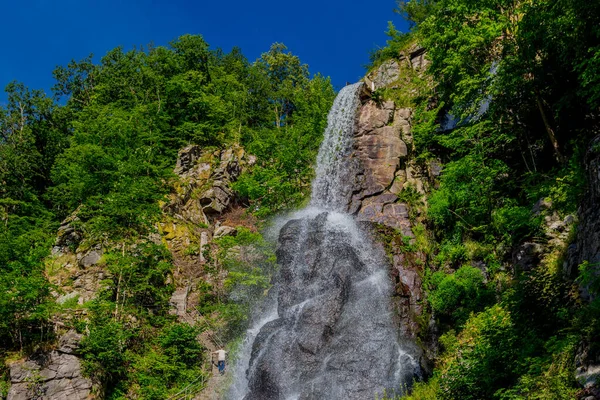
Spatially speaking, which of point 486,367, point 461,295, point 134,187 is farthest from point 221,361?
point 486,367

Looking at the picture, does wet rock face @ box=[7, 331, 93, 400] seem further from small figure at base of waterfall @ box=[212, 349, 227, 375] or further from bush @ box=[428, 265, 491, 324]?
bush @ box=[428, 265, 491, 324]

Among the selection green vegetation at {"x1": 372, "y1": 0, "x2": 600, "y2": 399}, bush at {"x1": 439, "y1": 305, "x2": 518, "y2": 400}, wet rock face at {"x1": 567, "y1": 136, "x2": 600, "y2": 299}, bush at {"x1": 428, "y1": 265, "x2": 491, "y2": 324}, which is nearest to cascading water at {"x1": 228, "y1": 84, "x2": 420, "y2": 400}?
green vegetation at {"x1": 372, "y1": 0, "x2": 600, "y2": 399}

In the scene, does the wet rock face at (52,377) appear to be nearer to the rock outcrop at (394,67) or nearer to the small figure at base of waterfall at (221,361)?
the small figure at base of waterfall at (221,361)

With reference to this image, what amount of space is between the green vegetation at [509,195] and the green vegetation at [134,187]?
8.10 meters

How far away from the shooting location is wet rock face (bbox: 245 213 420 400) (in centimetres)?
1343

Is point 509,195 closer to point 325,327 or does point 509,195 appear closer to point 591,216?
point 591,216

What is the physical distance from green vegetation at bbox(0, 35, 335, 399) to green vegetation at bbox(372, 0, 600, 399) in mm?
8103

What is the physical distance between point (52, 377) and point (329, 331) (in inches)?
361

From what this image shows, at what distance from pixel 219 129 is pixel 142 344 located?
15.0 meters

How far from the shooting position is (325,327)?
14766mm

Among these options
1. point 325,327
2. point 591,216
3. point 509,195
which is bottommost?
point 325,327

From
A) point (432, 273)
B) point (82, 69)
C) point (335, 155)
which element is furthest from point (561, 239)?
point (82, 69)

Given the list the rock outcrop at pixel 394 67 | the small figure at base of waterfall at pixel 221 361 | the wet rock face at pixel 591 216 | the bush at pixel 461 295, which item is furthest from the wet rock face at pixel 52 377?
the rock outcrop at pixel 394 67

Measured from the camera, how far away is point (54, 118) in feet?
95.7
